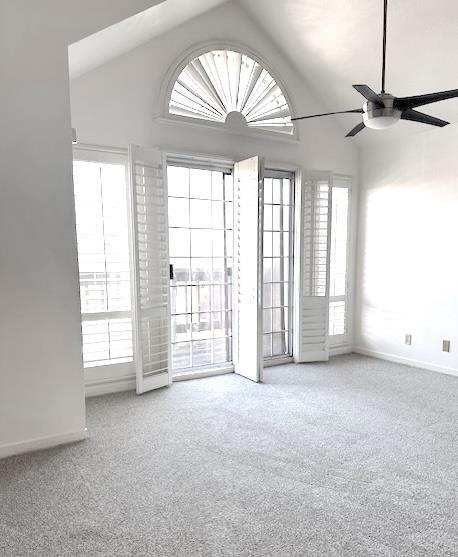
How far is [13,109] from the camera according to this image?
251 cm

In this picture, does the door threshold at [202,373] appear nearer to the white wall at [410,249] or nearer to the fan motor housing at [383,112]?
the white wall at [410,249]

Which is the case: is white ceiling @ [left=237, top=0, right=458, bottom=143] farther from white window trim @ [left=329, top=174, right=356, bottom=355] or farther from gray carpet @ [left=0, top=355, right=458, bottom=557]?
gray carpet @ [left=0, top=355, right=458, bottom=557]

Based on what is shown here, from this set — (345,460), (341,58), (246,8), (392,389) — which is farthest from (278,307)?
(246,8)

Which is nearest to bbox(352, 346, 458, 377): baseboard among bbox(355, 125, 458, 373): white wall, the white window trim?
bbox(355, 125, 458, 373): white wall

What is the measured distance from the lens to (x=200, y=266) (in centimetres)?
429

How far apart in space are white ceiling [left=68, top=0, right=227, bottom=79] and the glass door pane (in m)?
1.12

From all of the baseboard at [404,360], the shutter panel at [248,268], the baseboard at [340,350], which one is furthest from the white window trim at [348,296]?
the shutter panel at [248,268]

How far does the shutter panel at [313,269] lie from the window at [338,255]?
321 mm

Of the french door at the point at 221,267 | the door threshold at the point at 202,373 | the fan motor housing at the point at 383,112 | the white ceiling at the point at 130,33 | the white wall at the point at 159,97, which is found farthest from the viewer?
the door threshold at the point at 202,373

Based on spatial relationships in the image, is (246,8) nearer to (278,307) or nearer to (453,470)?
(278,307)

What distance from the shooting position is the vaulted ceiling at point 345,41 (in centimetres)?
312

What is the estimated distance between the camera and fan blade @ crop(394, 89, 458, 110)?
2297mm

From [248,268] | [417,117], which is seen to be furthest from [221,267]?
[417,117]

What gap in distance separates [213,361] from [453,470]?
2.54 m
